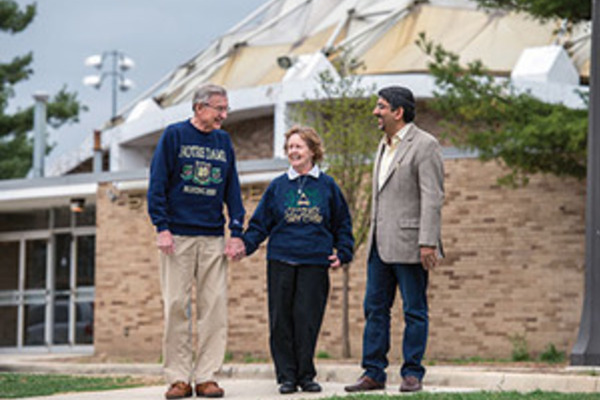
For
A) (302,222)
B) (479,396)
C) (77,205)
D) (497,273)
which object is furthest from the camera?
(77,205)

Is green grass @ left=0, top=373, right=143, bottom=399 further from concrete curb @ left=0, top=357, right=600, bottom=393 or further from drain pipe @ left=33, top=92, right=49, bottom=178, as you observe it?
drain pipe @ left=33, top=92, right=49, bottom=178

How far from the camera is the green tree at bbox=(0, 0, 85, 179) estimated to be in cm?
3875

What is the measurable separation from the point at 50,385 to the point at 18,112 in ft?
102

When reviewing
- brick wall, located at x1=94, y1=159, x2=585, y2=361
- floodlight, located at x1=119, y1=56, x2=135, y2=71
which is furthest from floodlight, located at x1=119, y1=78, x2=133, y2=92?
→ brick wall, located at x1=94, y1=159, x2=585, y2=361

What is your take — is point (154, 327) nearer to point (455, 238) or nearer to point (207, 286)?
point (455, 238)

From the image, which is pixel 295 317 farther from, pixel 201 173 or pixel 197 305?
pixel 201 173

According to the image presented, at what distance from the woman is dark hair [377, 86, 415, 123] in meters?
0.64

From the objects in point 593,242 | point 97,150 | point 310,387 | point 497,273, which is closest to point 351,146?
point 497,273

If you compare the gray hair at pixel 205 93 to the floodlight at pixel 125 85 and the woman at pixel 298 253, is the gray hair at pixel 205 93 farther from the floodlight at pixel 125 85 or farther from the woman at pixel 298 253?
the floodlight at pixel 125 85

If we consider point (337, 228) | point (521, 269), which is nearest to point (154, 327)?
point (521, 269)

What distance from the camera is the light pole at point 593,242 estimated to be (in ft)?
32.8

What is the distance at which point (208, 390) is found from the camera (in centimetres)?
711

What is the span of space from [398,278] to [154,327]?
41.9 feet

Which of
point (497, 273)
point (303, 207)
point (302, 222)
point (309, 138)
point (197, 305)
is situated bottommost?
point (497, 273)
